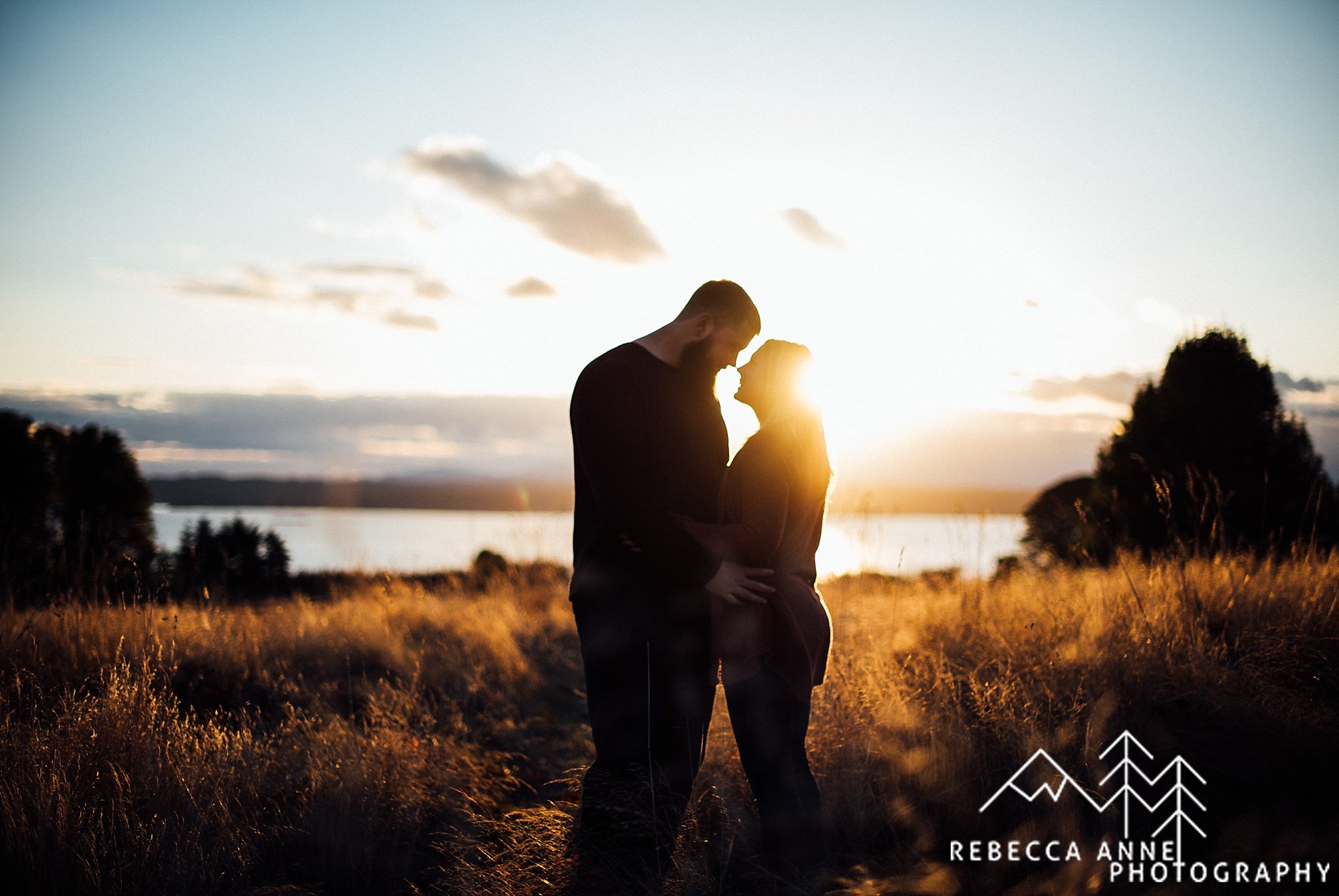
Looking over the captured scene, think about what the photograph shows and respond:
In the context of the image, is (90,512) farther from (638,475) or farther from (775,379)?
(775,379)

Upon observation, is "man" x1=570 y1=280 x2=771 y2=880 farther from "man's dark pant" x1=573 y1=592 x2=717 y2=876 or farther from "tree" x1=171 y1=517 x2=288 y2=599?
"tree" x1=171 y1=517 x2=288 y2=599

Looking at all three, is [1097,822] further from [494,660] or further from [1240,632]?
[494,660]

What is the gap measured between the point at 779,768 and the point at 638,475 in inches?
40.8

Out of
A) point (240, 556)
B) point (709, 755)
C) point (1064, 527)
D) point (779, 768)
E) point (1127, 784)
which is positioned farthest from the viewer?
point (240, 556)

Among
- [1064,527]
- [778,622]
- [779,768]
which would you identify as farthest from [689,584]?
[1064,527]

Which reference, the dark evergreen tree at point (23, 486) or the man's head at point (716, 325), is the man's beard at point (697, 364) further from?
the dark evergreen tree at point (23, 486)

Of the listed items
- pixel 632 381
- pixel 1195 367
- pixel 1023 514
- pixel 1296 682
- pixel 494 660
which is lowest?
pixel 494 660

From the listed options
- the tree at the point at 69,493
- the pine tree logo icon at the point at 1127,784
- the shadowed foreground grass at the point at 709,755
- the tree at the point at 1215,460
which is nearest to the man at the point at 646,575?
the shadowed foreground grass at the point at 709,755

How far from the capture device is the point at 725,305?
2621 millimetres

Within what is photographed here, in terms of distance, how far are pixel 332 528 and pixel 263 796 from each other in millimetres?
6195

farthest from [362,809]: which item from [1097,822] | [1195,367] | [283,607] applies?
[1195,367]

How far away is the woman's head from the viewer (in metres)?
2.41

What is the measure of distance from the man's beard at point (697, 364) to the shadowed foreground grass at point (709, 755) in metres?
1.62

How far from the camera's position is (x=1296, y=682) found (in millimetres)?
3885
